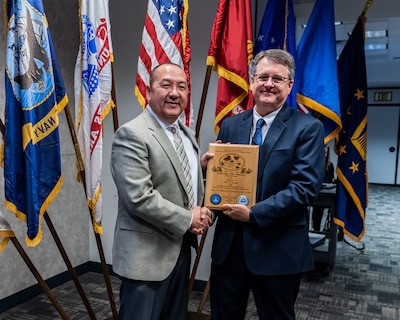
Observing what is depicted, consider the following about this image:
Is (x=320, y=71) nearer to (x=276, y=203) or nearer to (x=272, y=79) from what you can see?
(x=272, y=79)

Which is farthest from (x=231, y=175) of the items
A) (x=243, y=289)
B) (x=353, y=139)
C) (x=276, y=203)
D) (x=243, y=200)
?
(x=353, y=139)

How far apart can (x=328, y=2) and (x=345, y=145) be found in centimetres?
93

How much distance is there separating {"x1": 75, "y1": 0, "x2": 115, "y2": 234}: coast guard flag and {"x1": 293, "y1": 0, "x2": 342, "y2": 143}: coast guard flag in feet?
3.57

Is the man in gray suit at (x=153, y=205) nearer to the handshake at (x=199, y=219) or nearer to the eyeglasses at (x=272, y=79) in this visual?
the handshake at (x=199, y=219)

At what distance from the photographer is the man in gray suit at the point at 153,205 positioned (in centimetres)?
127

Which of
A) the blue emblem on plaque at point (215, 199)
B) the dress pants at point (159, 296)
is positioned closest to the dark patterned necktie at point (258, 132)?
the blue emblem on plaque at point (215, 199)

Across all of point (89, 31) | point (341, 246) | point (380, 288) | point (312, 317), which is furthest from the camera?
point (341, 246)

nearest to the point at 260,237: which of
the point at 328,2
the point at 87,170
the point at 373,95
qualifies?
the point at 87,170

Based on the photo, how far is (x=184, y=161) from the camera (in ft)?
4.66

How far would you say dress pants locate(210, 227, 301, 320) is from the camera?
1422 millimetres

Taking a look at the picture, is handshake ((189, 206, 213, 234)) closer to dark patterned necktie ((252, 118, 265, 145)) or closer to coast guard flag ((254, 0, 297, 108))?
dark patterned necktie ((252, 118, 265, 145))

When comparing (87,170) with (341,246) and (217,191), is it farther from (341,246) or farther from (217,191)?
(341,246)

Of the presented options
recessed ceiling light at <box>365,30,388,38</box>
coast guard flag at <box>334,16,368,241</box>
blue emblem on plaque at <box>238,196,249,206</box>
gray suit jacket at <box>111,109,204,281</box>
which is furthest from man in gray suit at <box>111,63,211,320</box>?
recessed ceiling light at <box>365,30,388,38</box>

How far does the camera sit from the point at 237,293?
1520 millimetres
